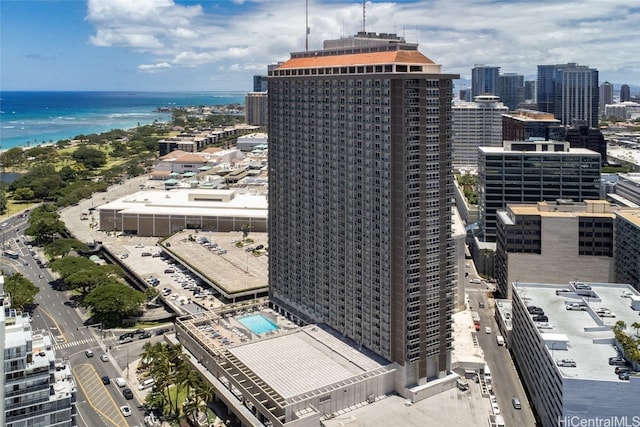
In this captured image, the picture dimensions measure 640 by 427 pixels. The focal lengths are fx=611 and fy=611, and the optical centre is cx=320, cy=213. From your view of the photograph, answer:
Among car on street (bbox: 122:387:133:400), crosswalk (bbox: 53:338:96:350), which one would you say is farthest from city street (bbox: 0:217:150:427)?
car on street (bbox: 122:387:133:400)

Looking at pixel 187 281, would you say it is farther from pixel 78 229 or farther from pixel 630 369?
pixel 630 369

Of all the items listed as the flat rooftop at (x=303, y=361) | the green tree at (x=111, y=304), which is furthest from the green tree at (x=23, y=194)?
the flat rooftop at (x=303, y=361)

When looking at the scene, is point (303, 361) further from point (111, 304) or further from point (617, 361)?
point (111, 304)

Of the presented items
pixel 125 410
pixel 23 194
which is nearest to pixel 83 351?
pixel 125 410

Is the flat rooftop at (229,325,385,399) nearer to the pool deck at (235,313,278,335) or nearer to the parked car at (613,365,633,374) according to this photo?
the pool deck at (235,313,278,335)

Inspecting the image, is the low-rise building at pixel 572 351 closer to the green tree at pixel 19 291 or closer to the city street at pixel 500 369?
the city street at pixel 500 369
